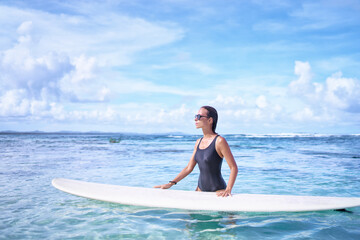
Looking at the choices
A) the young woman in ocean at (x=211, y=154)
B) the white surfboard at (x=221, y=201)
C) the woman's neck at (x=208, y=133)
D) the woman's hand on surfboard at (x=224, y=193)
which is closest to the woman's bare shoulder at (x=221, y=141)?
the young woman in ocean at (x=211, y=154)

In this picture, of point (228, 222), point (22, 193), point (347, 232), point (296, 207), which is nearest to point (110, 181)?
point (22, 193)

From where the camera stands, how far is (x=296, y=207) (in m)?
4.00

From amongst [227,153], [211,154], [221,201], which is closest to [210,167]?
[211,154]

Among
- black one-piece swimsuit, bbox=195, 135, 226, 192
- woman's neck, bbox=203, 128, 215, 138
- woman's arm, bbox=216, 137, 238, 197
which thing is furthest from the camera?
woman's neck, bbox=203, 128, 215, 138

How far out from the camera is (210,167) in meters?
3.81

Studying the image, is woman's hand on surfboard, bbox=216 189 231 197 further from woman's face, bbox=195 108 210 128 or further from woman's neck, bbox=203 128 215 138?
woman's face, bbox=195 108 210 128

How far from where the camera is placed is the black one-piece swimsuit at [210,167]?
3752mm

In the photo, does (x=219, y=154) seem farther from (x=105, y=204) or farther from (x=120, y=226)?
(x=105, y=204)

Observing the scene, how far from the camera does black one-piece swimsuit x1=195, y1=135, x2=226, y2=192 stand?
375 centimetres

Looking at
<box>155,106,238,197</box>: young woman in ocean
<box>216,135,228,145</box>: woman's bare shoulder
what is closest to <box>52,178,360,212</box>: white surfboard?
<box>155,106,238,197</box>: young woman in ocean

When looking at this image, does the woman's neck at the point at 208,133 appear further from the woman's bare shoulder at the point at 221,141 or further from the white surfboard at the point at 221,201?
the white surfboard at the point at 221,201

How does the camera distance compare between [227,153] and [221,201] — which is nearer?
[227,153]

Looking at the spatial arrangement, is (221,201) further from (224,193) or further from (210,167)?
(210,167)

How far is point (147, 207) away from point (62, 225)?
1311mm
